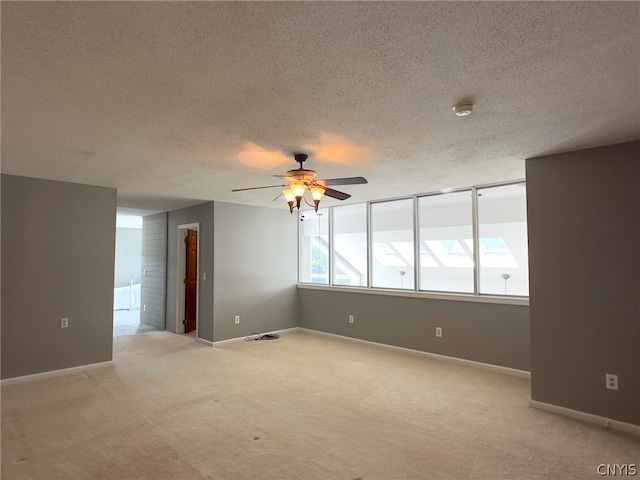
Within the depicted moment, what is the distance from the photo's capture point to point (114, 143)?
2967 millimetres

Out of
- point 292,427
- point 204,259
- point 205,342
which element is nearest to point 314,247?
point 204,259

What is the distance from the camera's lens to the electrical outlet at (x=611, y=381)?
296cm

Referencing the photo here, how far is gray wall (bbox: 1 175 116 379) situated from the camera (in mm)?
4051

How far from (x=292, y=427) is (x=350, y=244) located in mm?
4319

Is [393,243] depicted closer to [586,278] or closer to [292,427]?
[586,278]

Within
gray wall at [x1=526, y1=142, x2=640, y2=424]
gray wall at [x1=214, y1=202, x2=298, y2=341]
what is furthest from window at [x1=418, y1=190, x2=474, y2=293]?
gray wall at [x1=214, y1=202, x2=298, y2=341]

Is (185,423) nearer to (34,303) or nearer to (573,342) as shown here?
(34,303)

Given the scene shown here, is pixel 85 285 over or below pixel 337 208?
below

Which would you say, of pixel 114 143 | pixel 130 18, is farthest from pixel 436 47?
pixel 114 143

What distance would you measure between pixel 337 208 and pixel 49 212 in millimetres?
4369

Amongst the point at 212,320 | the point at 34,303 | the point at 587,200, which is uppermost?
the point at 587,200

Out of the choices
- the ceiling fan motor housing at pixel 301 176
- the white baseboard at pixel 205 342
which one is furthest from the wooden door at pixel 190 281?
the ceiling fan motor housing at pixel 301 176

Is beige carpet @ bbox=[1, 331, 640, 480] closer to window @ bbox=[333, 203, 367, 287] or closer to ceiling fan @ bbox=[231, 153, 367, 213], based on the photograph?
ceiling fan @ bbox=[231, 153, 367, 213]

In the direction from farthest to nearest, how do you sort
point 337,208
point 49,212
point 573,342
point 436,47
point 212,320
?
point 337,208 < point 212,320 < point 49,212 < point 573,342 < point 436,47
